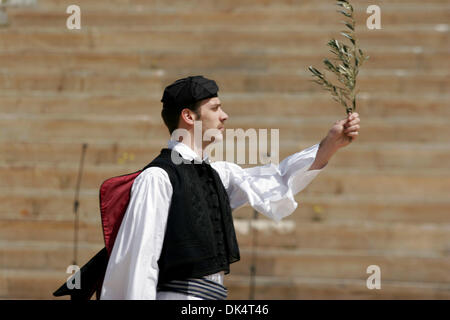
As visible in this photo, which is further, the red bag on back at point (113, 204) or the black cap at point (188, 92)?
the black cap at point (188, 92)

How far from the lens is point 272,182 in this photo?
2.78 meters

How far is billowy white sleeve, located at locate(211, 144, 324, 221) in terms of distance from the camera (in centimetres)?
271

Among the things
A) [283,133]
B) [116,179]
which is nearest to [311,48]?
[283,133]

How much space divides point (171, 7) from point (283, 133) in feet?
7.00

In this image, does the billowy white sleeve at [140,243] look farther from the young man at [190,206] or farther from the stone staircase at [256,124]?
the stone staircase at [256,124]

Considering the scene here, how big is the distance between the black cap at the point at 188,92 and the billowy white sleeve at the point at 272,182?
1.11ft

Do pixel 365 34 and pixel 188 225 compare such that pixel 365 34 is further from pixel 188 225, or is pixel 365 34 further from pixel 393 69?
pixel 188 225

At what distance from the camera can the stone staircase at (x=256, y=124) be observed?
503 cm

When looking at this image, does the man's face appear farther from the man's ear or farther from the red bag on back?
the red bag on back

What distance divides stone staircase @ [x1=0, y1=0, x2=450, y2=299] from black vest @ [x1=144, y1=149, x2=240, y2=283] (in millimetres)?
2442

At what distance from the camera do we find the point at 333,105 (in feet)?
19.4
